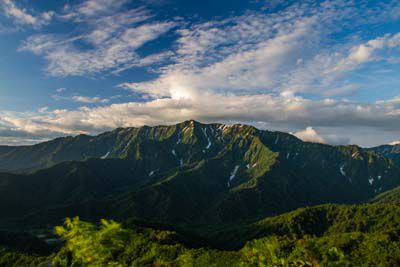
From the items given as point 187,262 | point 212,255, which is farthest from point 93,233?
point 212,255

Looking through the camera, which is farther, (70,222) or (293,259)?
(293,259)

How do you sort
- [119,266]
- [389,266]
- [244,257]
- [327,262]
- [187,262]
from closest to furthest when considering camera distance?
1. [327,262]
2. [119,266]
3. [244,257]
4. [187,262]
5. [389,266]

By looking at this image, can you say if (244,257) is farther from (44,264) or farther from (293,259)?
(44,264)

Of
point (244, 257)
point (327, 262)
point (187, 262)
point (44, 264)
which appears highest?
point (327, 262)

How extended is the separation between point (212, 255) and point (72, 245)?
200874 mm

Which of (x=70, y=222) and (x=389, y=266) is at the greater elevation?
(x=70, y=222)

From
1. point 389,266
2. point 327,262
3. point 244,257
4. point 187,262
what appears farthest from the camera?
point 389,266

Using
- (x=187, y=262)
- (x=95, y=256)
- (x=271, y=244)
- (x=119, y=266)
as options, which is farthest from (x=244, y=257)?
(x=95, y=256)

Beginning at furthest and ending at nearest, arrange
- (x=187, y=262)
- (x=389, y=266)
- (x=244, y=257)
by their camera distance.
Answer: (x=389, y=266), (x=187, y=262), (x=244, y=257)

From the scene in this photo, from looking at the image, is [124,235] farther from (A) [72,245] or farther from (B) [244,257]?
(B) [244,257]

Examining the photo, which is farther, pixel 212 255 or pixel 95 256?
pixel 212 255

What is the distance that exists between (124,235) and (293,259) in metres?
8.07

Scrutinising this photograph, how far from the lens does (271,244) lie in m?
14.7

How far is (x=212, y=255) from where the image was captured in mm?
199875
